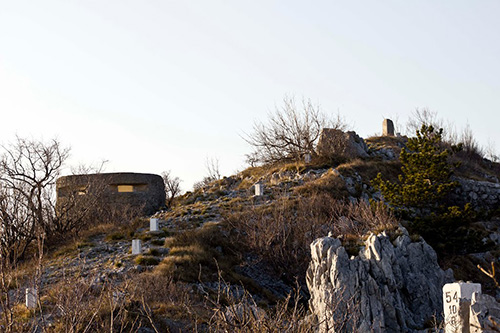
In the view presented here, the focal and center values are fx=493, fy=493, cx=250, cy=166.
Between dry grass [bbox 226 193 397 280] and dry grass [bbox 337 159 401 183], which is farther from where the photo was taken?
dry grass [bbox 337 159 401 183]

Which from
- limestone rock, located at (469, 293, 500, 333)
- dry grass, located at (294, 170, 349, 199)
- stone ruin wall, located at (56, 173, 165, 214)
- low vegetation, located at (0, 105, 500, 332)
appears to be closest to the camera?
limestone rock, located at (469, 293, 500, 333)

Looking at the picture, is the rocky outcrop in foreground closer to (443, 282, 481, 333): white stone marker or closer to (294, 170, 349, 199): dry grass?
(443, 282, 481, 333): white stone marker

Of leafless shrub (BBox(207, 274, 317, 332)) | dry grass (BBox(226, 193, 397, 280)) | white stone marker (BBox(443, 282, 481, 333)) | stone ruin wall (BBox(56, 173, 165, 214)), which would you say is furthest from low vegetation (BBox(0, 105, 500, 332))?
leafless shrub (BBox(207, 274, 317, 332))

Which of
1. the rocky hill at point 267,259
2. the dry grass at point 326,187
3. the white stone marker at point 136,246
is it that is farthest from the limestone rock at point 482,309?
the dry grass at point 326,187

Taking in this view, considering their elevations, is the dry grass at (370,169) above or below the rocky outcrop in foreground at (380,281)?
above

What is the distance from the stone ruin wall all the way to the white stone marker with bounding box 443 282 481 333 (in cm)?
1523

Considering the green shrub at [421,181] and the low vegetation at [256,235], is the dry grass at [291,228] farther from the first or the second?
the green shrub at [421,181]

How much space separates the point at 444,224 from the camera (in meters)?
16.2

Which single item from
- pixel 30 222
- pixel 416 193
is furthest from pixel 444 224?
pixel 30 222

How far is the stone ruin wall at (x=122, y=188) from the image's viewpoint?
20.9 meters

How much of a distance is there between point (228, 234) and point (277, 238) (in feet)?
6.17

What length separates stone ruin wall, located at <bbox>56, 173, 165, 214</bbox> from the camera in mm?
20875

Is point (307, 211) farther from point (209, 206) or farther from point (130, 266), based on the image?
point (130, 266)

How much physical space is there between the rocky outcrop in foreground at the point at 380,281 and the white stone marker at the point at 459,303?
181 cm
